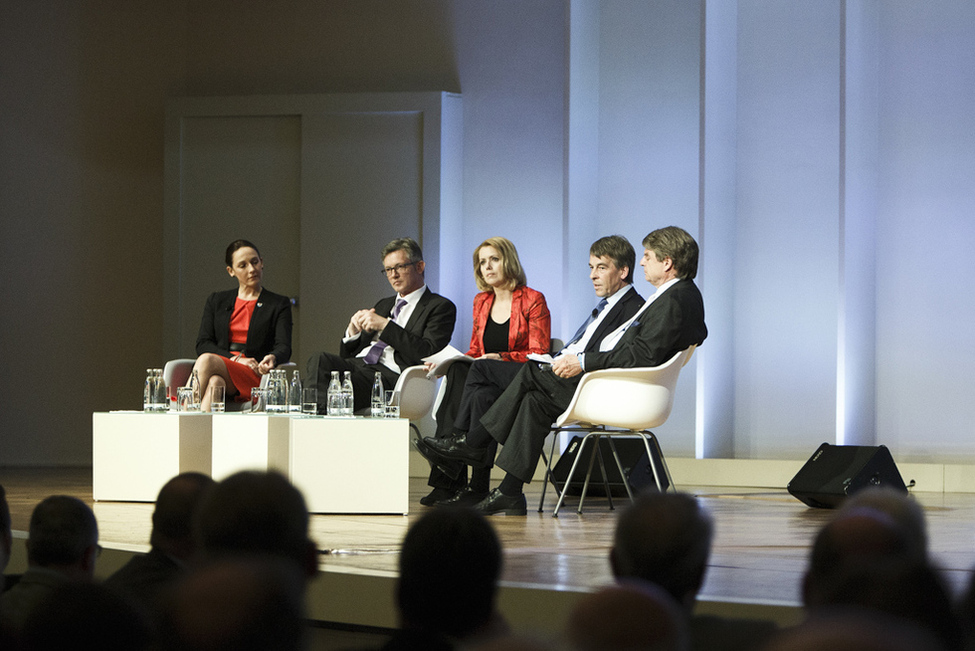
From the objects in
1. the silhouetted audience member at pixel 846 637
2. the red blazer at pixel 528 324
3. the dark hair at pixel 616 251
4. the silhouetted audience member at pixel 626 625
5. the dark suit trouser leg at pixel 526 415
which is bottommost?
the dark suit trouser leg at pixel 526 415

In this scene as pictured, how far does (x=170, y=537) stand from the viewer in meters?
1.95

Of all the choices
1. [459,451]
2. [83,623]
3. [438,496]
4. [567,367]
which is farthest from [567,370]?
[83,623]

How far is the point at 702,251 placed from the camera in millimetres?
6398

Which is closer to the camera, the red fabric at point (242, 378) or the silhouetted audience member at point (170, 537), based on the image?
the silhouetted audience member at point (170, 537)

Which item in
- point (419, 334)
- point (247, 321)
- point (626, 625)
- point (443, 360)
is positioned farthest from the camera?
point (247, 321)

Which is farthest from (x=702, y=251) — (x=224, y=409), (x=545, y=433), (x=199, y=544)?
(x=199, y=544)

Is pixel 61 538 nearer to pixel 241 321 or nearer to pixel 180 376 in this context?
pixel 180 376

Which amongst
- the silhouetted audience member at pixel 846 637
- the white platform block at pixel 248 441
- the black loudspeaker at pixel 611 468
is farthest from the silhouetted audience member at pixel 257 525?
the black loudspeaker at pixel 611 468

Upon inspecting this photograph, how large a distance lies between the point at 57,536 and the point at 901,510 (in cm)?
134

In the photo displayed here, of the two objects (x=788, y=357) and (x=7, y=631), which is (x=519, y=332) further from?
(x=7, y=631)

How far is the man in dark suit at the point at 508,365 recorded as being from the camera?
190 inches

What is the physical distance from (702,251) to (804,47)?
1311 millimetres

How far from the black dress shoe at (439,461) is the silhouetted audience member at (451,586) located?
333cm

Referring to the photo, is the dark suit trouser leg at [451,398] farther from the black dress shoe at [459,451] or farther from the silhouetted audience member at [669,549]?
the silhouetted audience member at [669,549]
